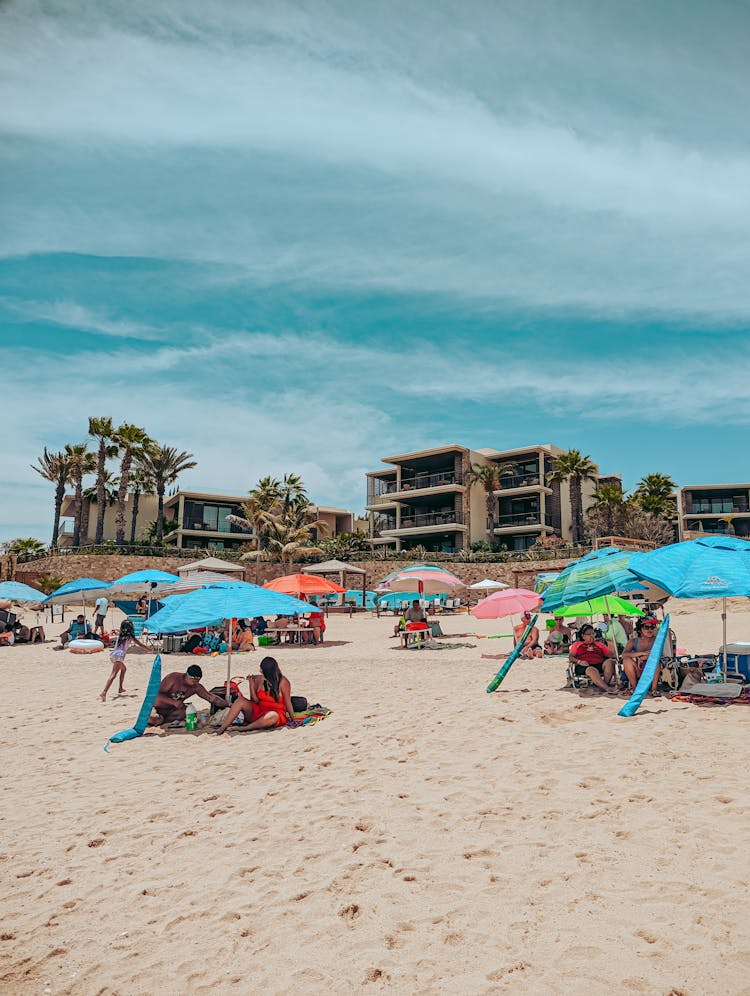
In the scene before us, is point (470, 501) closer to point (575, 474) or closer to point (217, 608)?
point (575, 474)


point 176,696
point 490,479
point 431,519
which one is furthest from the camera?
point 431,519

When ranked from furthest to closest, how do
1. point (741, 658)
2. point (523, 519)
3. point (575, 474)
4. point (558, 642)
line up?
point (523, 519)
point (575, 474)
point (558, 642)
point (741, 658)

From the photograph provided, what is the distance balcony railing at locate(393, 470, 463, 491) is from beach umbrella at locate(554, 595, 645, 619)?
35131mm

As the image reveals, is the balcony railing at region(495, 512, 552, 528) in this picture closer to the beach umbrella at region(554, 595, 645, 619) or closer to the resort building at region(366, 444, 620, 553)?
the resort building at region(366, 444, 620, 553)

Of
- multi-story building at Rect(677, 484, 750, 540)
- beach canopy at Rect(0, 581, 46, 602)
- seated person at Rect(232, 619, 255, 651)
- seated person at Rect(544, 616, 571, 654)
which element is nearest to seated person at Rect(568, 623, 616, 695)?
seated person at Rect(544, 616, 571, 654)

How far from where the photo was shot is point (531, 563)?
37625 millimetres

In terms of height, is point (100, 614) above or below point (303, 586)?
below

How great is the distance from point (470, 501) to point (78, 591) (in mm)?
32150

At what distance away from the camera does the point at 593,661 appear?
406 inches

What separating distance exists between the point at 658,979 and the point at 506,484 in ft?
149

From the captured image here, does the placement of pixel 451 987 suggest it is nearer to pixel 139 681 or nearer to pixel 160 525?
pixel 139 681

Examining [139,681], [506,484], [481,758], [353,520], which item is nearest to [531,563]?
[506,484]

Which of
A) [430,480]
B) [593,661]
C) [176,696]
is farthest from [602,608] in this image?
[430,480]

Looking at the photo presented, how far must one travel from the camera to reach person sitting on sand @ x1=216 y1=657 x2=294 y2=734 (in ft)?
27.1
